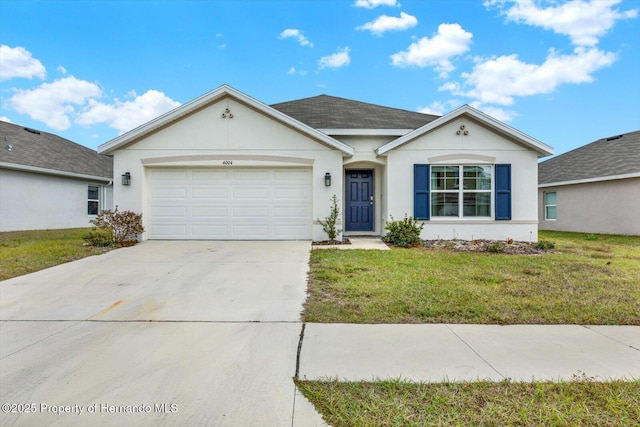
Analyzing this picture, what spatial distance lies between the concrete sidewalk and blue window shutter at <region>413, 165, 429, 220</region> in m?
7.11

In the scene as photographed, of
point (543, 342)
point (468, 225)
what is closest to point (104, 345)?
point (543, 342)

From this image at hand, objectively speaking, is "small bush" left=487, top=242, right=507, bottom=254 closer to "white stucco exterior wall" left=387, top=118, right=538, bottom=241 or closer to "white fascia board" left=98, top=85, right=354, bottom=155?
"white stucco exterior wall" left=387, top=118, right=538, bottom=241

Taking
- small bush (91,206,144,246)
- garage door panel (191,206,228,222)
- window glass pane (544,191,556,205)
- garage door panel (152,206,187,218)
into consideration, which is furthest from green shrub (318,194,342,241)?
window glass pane (544,191,556,205)

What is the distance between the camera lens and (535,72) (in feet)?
54.4

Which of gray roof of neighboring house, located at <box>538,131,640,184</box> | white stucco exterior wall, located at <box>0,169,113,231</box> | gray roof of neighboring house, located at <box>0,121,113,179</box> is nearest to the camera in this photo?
white stucco exterior wall, located at <box>0,169,113,231</box>

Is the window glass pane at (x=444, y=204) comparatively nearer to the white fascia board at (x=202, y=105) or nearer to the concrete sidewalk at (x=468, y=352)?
the white fascia board at (x=202, y=105)

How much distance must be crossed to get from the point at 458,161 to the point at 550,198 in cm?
1096

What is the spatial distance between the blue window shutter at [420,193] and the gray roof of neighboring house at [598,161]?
32.7 feet

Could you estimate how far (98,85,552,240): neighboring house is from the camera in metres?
10.8

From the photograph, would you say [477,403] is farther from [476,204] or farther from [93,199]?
→ [93,199]

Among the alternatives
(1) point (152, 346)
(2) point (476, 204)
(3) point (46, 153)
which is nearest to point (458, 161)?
(2) point (476, 204)

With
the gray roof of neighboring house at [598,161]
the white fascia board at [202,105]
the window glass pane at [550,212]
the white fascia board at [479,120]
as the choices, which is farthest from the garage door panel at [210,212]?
the window glass pane at [550,212]

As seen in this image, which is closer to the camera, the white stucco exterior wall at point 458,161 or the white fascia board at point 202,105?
the white fascia board at point 202,105

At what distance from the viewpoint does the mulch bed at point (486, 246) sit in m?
9.50
